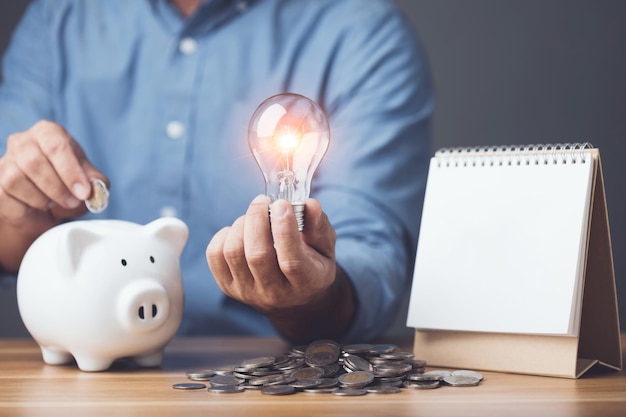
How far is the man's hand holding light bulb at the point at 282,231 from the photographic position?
1.00m

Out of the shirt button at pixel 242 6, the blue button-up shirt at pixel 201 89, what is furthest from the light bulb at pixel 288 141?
the shirt button at pixel 242 6

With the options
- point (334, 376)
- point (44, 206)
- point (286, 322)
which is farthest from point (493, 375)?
point (44, 206)

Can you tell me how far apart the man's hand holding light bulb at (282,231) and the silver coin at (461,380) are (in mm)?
207

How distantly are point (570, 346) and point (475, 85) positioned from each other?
1.64 m

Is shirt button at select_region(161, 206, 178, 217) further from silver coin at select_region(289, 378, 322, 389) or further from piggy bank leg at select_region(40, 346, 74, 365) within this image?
silver coin at select_region(289, 378, 322, 389)

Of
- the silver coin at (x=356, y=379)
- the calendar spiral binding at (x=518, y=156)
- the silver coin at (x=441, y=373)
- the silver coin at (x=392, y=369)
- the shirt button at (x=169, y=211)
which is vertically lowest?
the silver coin at (x=356, y=379)

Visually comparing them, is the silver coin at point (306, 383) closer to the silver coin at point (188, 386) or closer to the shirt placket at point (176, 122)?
the silver coin at point (188, 386)

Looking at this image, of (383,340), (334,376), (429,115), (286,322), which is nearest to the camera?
(334,376)

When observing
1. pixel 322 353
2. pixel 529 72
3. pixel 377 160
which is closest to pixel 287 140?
pixel 322 353

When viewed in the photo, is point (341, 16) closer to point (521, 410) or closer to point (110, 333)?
point (110, 333)

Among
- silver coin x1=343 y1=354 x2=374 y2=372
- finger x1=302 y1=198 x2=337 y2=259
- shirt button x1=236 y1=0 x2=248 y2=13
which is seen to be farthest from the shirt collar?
silver coin x1=343 y1=354 x2=374 y2=372

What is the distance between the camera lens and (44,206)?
4.32 feet

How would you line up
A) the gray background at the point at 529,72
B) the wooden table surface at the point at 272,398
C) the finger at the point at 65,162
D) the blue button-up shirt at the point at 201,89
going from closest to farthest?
the wooden table surface at the point at 272,398
the finger at the point at 65,162
the blue button-up shirt at the point at 201,89
the gray background at the point at 529,72

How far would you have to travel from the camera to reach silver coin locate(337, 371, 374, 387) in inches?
38.8
